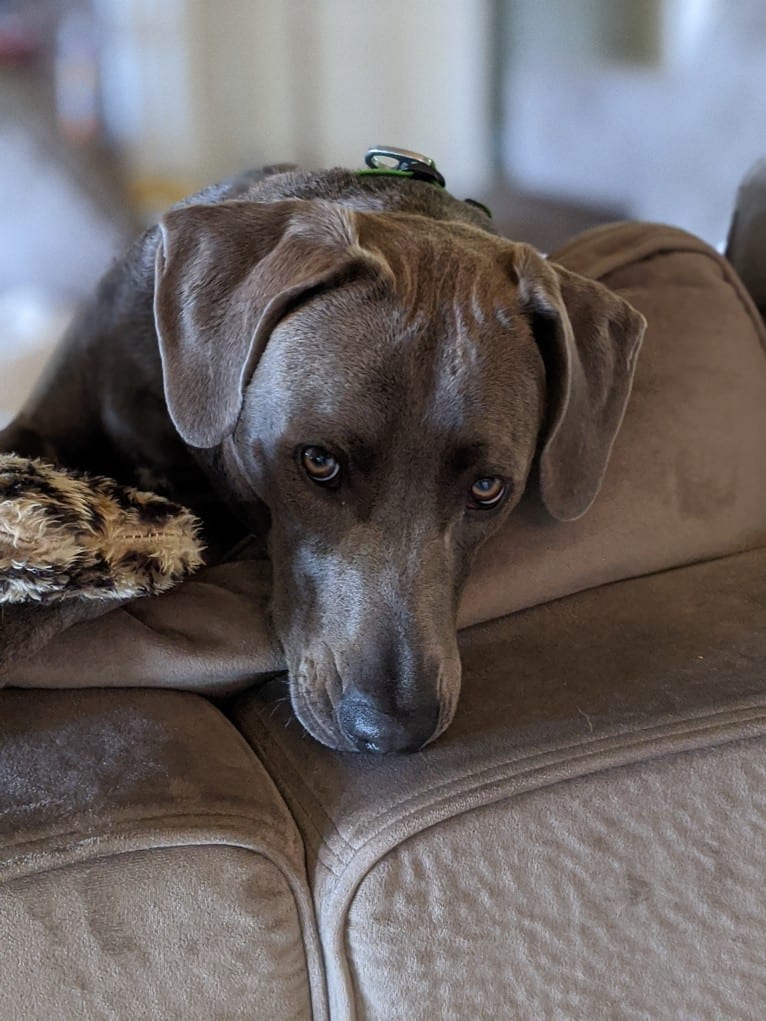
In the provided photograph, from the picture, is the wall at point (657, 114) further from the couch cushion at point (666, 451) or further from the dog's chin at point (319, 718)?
the dog's chin at point (319, 718)

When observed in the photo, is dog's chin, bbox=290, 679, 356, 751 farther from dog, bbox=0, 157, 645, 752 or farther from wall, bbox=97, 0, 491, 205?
wall, bbox=97, 0, 491, 205

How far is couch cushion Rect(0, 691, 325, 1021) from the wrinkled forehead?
1.28 ft

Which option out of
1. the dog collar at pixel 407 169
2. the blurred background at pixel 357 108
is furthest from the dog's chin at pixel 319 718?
the blurred background at pixel 357 108

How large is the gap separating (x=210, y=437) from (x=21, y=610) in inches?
11.8

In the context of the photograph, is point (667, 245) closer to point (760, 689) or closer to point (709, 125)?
point (760, 689)

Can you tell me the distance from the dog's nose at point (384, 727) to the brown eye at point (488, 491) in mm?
266

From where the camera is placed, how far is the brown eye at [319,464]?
117cm

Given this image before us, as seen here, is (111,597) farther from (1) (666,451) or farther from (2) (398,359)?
(1) (666,451)

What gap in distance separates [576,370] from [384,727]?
50cm

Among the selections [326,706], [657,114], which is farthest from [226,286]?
[657,114]

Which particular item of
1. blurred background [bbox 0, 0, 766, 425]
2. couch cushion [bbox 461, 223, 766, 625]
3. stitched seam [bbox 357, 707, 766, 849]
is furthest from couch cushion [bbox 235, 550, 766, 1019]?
blurred background [bbox 0, 0, 766, 425]

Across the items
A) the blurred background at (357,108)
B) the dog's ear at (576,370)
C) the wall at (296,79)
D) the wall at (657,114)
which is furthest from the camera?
the wall at (296,79)

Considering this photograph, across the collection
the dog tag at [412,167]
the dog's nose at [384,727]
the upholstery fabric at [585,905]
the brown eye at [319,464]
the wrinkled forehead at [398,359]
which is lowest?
the upholstery fabric at [585,905]

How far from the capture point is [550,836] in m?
1.04
